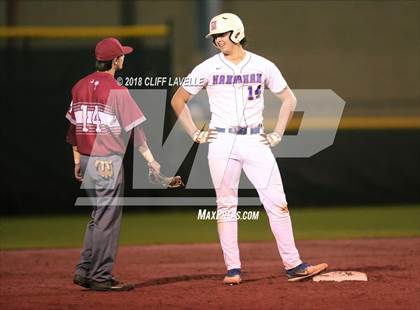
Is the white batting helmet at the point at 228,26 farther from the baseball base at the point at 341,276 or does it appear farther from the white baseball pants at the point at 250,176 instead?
the baseball base at the point at 341,276

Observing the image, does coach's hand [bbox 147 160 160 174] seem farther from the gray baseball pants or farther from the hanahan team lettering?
the hanahan team lettering

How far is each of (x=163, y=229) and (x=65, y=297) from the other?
19.5 ft

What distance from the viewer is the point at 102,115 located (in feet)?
24.3

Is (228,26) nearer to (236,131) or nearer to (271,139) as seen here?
(236,131)

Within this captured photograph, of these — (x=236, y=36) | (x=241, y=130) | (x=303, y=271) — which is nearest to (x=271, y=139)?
(x=241, y=130)

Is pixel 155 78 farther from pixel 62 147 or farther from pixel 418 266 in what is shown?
pixel 418 266

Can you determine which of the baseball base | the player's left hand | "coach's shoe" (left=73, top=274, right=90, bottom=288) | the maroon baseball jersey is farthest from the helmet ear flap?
"coach's shoe" (left=73, top=274, right=90, bottom=288)

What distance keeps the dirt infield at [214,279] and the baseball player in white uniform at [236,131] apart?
54 cm

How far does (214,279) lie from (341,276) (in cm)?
113

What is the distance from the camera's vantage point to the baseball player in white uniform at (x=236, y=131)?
25.2ft

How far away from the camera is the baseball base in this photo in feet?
26.3

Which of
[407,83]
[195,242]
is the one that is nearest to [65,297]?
[195,242]

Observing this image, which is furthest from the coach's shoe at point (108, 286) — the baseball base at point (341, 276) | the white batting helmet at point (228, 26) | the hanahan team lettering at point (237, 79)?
the white batting helmet at point (228, 26)

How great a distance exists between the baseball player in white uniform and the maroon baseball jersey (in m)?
0.59
